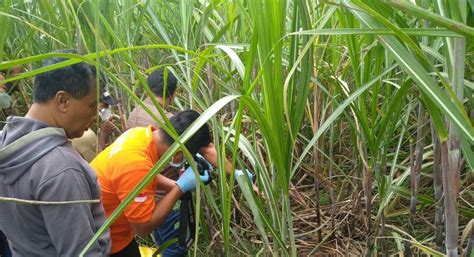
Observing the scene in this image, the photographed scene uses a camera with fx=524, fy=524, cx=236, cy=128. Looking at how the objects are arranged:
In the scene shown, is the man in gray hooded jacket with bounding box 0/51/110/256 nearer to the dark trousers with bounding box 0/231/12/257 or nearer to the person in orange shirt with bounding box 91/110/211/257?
the person in orange shirt with bounding box 91/110/211/257

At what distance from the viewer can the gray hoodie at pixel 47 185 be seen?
1.11 m

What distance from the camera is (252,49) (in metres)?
0.96

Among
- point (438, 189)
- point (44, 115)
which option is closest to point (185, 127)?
point (44, 115)

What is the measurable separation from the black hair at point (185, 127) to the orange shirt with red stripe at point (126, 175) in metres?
0.06

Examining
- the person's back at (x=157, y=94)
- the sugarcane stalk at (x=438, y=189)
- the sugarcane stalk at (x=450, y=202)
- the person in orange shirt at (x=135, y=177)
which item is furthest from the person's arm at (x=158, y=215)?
the sugarcane stalk at (x=450, y=202)

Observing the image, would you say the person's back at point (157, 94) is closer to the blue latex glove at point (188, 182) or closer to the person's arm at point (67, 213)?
the blue latex glove at point (188, 182)

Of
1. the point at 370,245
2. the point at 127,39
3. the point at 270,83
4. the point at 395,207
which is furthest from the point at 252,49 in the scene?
the point at 395,207

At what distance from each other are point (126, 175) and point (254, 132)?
0.54 meters

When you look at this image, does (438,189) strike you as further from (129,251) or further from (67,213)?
(129,251)

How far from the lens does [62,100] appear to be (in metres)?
1.16

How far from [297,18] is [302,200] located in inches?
49.9

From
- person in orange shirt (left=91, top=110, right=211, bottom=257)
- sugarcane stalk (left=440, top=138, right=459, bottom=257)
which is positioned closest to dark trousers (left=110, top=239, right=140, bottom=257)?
person in orange shirt (left=91, top=110, right=211, bottom=257)

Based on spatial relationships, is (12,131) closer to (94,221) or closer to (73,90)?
(73,90)

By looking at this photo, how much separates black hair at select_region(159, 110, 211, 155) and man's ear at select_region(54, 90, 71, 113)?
0.57m
